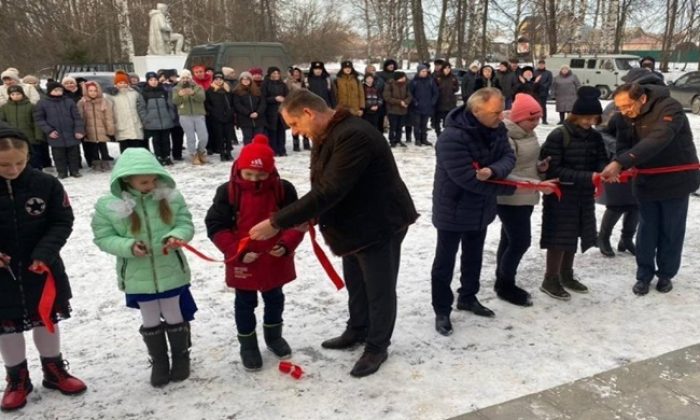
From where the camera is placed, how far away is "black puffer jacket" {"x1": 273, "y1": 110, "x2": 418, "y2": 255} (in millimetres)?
3068

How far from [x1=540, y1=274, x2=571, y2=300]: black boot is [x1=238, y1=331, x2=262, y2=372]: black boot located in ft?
7.63

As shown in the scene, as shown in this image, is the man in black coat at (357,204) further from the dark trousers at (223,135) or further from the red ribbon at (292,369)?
the dark trousers at (223,135)

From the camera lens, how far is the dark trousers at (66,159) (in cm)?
924

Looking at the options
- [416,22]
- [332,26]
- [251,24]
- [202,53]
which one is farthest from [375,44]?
[202,53]

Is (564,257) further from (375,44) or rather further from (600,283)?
(375,44)

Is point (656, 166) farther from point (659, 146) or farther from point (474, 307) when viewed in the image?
point (474, 307)

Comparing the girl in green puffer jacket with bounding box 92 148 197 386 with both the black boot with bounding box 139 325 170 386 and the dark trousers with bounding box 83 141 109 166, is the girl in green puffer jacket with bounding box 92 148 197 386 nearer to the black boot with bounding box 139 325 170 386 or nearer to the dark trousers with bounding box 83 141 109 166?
the black boot with bounding box 139 325 170 386

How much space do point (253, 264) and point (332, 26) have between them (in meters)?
50.0

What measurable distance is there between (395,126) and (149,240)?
30.4 feet

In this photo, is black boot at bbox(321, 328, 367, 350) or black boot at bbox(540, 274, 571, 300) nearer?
black boot at bbox(321, 328, 367, 350)

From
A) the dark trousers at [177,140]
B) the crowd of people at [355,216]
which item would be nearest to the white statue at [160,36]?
the dark trousers at [177,140]

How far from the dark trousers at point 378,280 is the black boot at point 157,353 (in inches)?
45.4

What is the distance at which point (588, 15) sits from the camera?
103 ft

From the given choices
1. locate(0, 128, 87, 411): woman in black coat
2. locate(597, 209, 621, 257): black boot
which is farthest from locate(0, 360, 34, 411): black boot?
locate(597, 209, 621, 257): black boot
